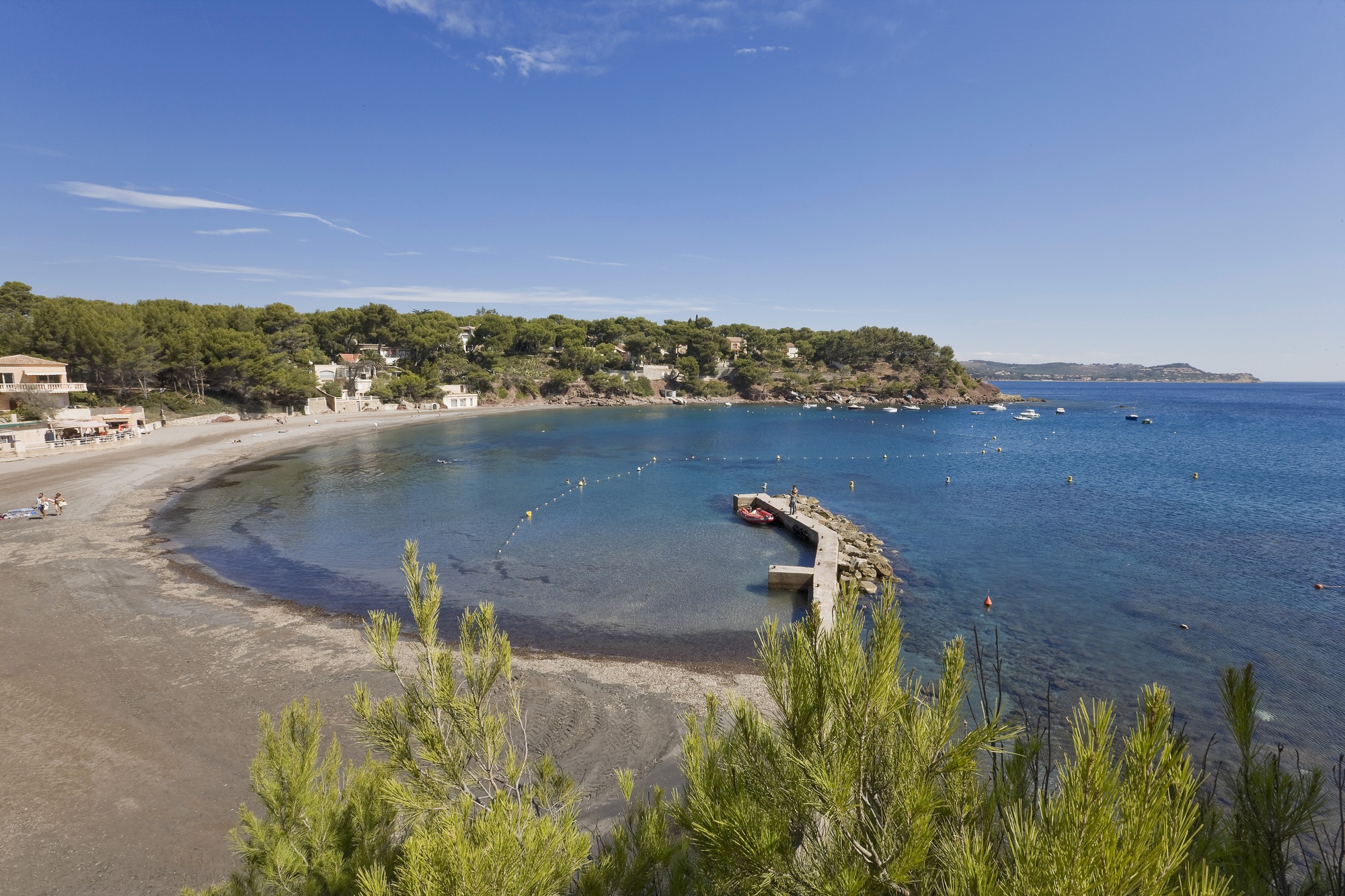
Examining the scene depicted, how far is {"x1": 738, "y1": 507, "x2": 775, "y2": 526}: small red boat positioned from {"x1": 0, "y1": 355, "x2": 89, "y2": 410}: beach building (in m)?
52.9

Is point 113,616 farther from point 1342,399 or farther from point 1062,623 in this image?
point 1342,399

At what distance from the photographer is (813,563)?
79.3 ft

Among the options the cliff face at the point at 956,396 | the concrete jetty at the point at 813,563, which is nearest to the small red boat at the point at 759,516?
the concrete jetty at the point at 813,563

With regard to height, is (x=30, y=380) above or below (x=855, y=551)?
above

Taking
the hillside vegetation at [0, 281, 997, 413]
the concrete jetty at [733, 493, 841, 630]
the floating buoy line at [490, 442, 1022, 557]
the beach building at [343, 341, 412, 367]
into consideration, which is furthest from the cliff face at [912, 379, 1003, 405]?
the concrete jetty at [733, 493, 841, 630]

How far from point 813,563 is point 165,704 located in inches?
779

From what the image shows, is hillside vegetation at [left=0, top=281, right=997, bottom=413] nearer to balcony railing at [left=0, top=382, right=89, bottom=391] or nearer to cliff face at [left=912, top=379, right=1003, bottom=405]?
cliff face at [left=912, top=379, right=1003, bottom=405]

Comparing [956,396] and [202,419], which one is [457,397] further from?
[956,396]

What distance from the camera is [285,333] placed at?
7712cm

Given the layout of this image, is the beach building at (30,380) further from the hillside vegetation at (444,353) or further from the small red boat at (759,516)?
the small red boat at (759,516)

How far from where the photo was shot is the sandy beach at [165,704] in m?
8.85

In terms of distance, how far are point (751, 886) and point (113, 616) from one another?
71.5 ft

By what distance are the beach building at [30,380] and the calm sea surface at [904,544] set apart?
1655 cm

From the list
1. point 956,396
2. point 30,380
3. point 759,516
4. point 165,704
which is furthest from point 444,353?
point 956,396
